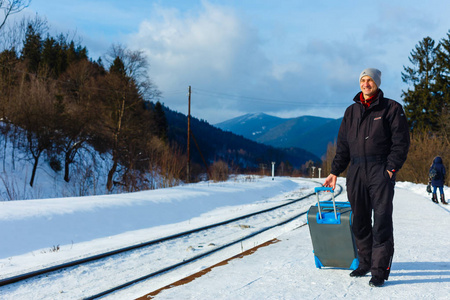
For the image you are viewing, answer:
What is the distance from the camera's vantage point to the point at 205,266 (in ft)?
15.0

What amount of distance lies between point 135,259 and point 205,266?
3.87 ft

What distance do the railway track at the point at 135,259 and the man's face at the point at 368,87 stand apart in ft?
9.96

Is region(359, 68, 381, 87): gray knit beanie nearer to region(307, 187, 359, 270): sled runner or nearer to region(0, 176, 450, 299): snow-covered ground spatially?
region(307, 187, 359, 270): sled runner

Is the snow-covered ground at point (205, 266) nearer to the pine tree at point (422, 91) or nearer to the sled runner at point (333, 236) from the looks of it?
the sled runner at point (333, 236)

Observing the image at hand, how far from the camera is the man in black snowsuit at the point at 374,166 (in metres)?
3.57

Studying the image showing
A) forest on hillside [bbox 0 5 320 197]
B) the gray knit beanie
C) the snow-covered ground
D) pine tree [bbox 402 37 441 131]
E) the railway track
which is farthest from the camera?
pine tree [bbox 402 37 441 131]

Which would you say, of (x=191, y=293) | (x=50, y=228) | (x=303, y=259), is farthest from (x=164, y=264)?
(x=50, y=228)

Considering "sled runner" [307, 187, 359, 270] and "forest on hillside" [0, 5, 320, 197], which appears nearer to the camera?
"sled runner" [307, 187, 359, 270]

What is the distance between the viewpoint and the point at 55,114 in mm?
25141

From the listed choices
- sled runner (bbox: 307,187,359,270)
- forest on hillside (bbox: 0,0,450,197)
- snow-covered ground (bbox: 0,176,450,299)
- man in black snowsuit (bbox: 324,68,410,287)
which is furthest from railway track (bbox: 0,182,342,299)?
forest on hillside (bbox: 0,0,450,197)

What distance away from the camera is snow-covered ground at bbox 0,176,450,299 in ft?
11.7

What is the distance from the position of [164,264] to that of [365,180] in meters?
2.73

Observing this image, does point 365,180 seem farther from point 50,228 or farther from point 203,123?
point 203,123

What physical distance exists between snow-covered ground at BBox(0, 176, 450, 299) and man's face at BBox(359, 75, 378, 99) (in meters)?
1.91
